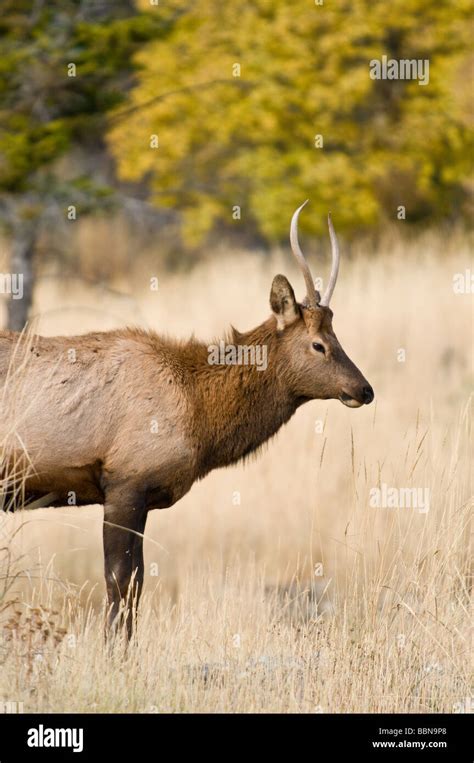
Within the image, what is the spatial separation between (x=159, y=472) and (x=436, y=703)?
2130 mm

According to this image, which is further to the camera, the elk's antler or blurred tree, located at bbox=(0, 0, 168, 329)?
blurred tree, located at bbox=(0, 0, 168, 329)

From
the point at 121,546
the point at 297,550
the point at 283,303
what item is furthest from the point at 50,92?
the point at 121,546

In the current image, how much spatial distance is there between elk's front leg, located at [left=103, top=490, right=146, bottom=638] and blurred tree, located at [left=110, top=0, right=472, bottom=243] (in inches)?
488

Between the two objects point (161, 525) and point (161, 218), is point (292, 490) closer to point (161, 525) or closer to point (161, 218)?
point (161, 525)

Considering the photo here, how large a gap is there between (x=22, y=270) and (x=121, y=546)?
29.9 ft

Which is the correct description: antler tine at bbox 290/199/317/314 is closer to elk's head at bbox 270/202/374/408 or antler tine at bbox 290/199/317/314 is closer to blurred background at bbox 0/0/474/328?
elk's head at bbox 270/202/374/408

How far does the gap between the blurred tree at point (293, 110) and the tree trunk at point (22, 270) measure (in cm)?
417

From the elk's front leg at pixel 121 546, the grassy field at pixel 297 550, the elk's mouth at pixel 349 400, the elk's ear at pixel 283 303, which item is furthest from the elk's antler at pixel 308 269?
the elk's front leg at pixel 121 546

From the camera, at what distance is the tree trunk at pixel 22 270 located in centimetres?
1619

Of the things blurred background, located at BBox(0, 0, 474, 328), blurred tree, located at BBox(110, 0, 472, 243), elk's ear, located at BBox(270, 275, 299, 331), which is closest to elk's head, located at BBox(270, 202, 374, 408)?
elk's ear, located at BBox(270, 275, 299, 331)

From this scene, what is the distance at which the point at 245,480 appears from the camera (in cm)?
1484

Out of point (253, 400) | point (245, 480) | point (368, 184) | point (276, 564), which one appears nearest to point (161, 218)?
point (368, 184)

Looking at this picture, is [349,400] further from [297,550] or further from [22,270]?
[22,270]

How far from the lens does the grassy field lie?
7363mm
